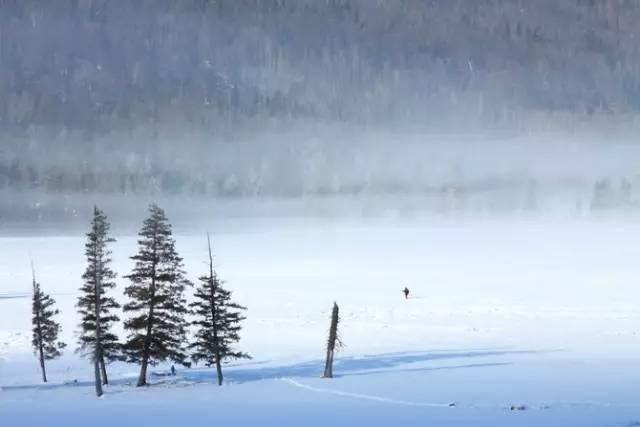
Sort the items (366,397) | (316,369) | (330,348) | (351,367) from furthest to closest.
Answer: (351,367)
(316,369)
(330,348)
(366,397)

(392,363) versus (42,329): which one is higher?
(42,329)

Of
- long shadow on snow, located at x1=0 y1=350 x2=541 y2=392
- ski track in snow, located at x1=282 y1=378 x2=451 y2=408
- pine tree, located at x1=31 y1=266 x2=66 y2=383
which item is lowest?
ski track in snow, located at x1=282 y1=378 x2=451 y2=408

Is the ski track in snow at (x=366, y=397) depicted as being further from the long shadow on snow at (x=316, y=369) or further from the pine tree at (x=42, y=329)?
the pine tree at (x=42, y=329)

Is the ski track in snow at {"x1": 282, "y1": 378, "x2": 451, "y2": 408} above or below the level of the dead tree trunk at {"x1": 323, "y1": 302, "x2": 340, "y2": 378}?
below

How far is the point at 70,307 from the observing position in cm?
9900

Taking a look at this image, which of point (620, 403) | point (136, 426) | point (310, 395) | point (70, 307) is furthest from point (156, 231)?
point (70, 307)

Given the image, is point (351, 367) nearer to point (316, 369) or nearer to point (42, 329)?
point (316, 369)

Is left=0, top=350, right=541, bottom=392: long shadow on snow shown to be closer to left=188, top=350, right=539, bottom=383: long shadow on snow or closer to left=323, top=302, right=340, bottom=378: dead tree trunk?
left=188, top=350, right=539, bottom=383: long shadow on snow

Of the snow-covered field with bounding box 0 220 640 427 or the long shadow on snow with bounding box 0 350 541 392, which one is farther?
the long shadow on snow with bounding box 0 350 541 392

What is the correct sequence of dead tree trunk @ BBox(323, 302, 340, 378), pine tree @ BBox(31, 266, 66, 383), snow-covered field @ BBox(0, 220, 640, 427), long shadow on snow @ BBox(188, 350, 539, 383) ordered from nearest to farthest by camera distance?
snow-covered field @ BBox(0, 220, 640, 427) → dead tree trunk @ BBox(323, 302, 340, 378) → long shadow on snow @ BBox(188, 350, 539, 383) → pine tree @ BBox(31, 266, 66, 383)

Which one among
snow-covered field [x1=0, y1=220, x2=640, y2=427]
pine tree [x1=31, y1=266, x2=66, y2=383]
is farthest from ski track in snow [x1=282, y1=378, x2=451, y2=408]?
pine tree [x1=31, y1=266, x2=66, y2=383]

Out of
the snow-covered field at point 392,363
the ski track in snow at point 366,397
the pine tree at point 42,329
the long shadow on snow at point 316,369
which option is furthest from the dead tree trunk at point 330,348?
the pine tree at point 42,329

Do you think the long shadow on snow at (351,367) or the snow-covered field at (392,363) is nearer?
the snow-covered field at (392,363)

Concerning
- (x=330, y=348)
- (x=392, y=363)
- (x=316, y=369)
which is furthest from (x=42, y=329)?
(x=392, y=363)
